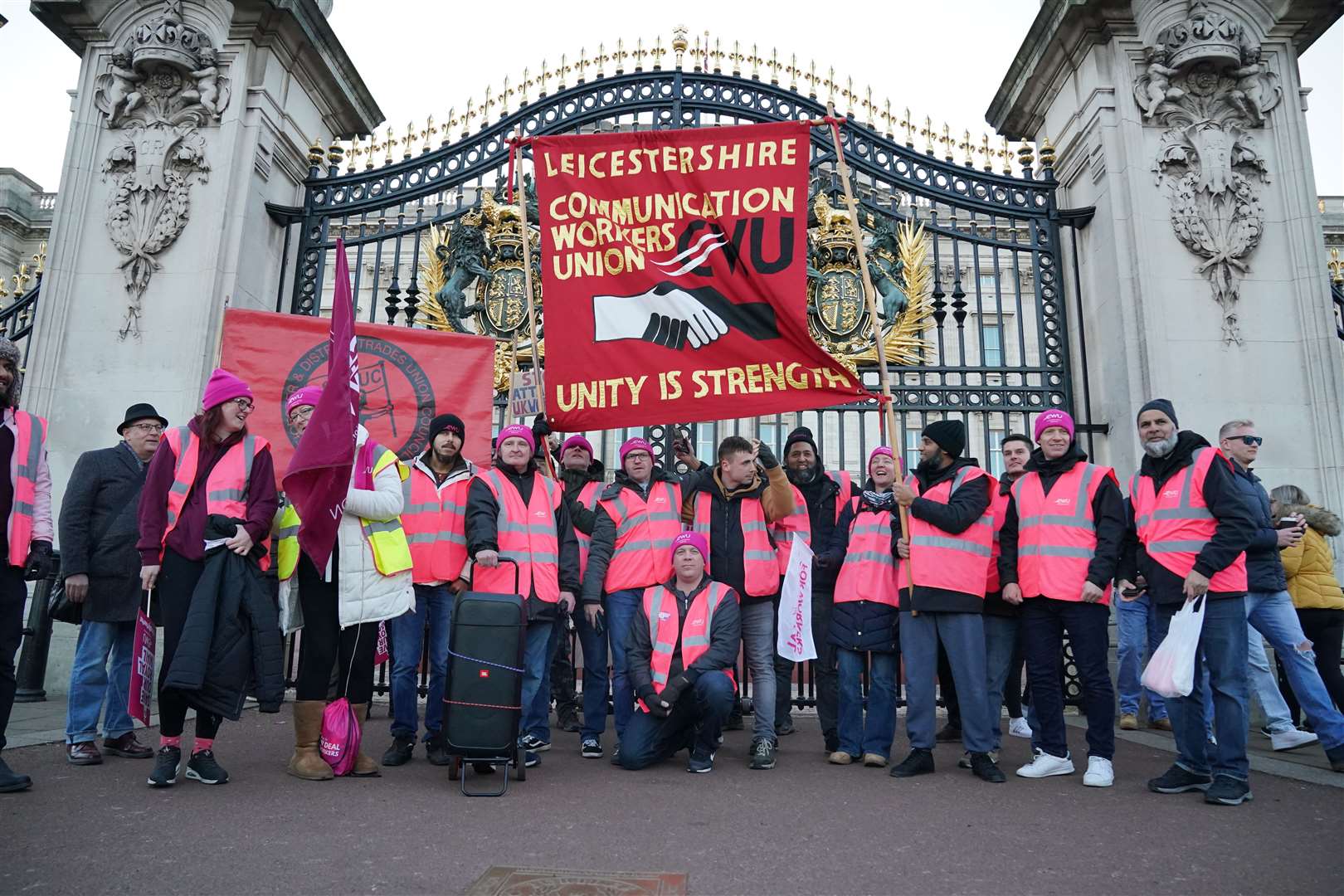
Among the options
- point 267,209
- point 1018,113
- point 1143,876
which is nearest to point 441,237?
point 267,209

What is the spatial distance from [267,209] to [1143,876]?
9.20m

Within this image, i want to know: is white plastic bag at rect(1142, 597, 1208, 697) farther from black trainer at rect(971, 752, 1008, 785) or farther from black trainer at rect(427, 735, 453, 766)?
black trainer at rect(427, 735, 453, 766)

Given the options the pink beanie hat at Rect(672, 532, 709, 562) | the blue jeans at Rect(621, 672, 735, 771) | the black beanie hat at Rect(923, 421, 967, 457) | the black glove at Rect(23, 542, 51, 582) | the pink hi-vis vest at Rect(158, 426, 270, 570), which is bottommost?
the blue jeans at Rect(621, 672, 735, 771)

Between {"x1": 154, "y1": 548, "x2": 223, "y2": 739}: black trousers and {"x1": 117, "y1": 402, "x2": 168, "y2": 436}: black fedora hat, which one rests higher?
{"x1": 117, "y1": 402, "x2": 168, "y2": 436}: black fedora hat

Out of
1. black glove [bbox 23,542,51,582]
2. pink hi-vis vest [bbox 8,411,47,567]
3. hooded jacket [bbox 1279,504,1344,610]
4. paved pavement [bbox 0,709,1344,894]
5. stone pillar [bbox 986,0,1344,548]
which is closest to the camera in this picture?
paved pavement [bbox 0,709,1344,894]

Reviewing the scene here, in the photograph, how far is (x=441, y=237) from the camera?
9125 mm

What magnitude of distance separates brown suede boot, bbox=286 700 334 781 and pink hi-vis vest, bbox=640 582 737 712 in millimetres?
1742

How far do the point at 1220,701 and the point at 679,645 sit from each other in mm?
2830

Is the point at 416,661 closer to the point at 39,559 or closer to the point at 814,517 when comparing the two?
the point at 39,559

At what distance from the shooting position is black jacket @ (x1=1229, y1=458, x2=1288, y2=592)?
517 centimetres

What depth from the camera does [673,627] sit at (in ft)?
17.7

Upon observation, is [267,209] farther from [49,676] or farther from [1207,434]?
[1207,434]

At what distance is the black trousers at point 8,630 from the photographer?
13.8 feet

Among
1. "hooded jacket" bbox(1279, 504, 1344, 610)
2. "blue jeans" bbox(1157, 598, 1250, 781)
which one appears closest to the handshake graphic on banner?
"blue jeans" bbox(1157, 598, 1250, 781)
